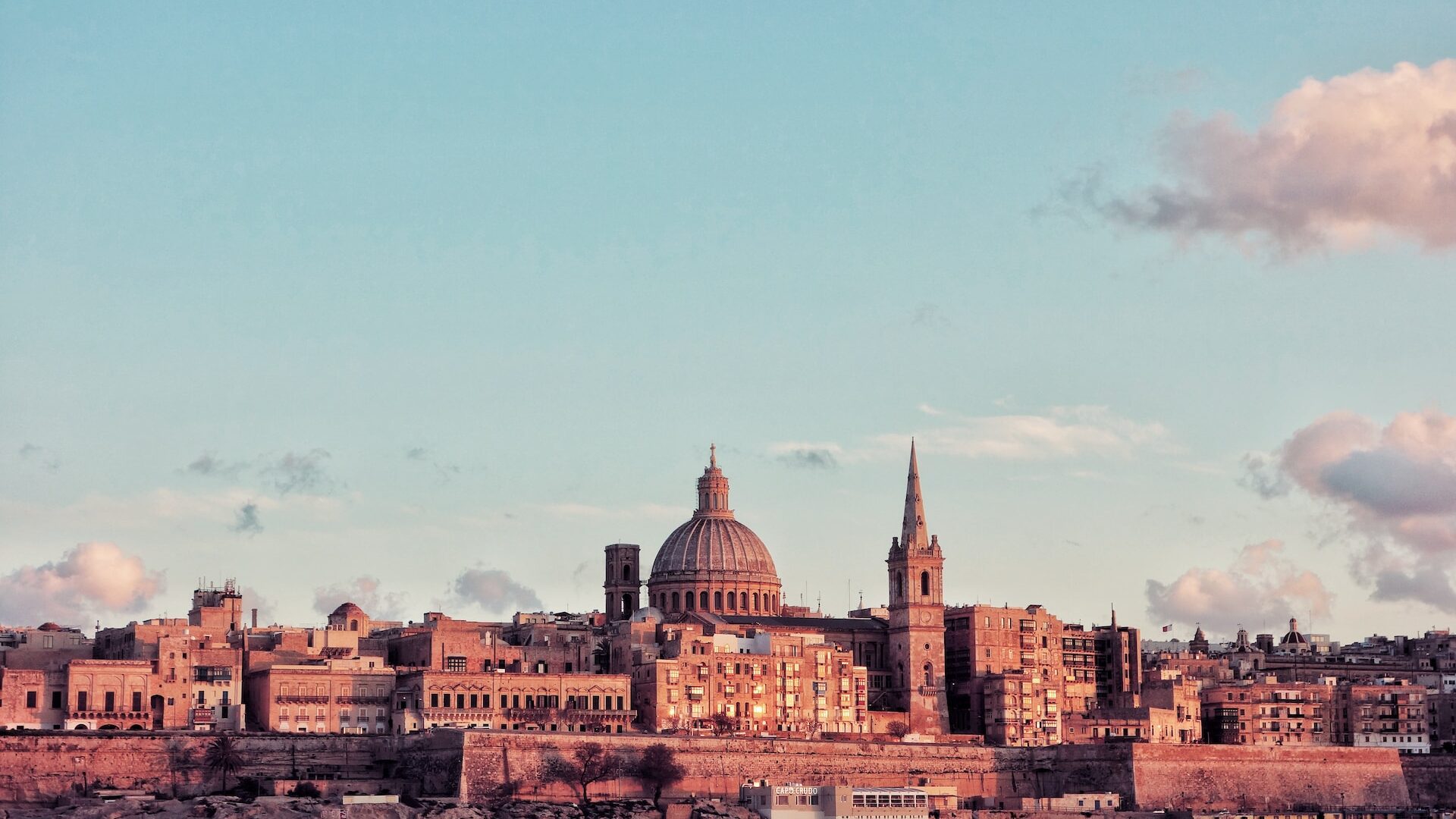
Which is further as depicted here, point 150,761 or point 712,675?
point 712,675

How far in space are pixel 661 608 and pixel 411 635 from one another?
17.0m

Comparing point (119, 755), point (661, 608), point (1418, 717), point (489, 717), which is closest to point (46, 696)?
point (119, 755)

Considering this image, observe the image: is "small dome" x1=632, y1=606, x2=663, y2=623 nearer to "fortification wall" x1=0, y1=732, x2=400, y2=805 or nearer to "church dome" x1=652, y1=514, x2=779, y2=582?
"church dome" x1=652, y1=514, x2=779, y2=582

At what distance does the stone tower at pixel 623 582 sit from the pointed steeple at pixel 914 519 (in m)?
14.2

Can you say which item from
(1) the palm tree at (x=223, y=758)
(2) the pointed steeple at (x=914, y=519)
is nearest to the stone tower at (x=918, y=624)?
(2) the pointed steeple at (x=914, y=519)

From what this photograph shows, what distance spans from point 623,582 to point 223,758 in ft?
111

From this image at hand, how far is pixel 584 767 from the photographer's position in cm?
9575

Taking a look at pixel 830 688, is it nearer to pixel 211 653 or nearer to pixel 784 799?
pixel 784 799

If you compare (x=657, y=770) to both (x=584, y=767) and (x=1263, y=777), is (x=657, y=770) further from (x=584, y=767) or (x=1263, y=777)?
(x=1263, y=777)

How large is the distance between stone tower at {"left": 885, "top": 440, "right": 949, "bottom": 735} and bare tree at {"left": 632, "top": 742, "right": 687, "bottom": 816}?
57.8 ft

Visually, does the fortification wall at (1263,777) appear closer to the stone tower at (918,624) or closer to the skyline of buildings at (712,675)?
the skyline of buildings at (712,675)

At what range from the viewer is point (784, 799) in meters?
94.0

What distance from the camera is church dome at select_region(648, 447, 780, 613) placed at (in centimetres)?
12369

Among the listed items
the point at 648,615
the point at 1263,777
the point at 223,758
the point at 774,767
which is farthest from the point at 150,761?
the point at 1263,777
